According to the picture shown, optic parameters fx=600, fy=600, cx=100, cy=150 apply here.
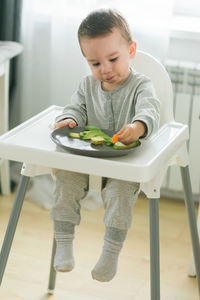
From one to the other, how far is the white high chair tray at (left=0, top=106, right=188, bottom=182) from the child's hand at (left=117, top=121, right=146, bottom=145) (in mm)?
30

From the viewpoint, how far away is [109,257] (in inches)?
59.5

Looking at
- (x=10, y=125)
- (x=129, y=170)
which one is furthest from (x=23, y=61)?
(x=129, y=170)

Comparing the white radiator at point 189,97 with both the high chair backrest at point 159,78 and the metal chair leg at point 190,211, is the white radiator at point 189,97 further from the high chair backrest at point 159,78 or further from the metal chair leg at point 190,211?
the metal chair leg at point 190,211

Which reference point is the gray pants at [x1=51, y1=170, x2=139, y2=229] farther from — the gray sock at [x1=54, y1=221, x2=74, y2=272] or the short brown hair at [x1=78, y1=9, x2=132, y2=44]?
the short brown hair at [x1=78, y1=9, x2=132, y2=44]

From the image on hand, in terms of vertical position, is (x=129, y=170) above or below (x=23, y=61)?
above

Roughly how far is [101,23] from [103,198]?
45 centimetres

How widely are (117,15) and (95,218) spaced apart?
3.85 ft

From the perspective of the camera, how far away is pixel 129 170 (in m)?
1.34

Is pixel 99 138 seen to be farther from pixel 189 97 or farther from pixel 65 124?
pixel 189 97

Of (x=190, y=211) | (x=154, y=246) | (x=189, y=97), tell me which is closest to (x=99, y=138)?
(x=154, y=246)

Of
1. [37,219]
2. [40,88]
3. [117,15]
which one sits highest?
[117,15]

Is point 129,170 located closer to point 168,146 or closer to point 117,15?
point 168,146

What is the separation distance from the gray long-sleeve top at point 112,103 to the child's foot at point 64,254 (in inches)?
12.6

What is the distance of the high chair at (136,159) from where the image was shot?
4.48 feet
